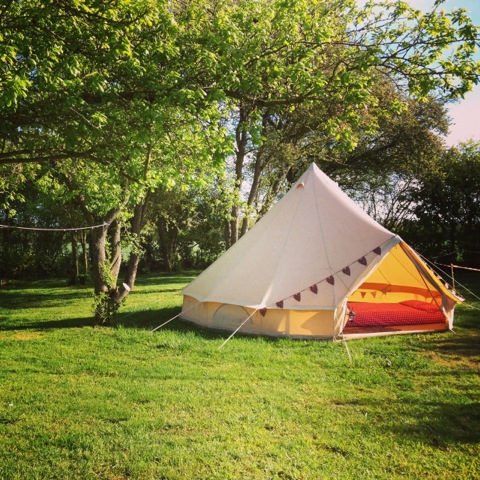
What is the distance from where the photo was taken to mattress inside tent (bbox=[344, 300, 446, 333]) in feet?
25.0

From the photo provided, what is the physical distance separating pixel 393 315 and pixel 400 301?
4.35ft

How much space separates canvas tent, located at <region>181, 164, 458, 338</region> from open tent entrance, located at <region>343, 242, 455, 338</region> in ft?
0.07

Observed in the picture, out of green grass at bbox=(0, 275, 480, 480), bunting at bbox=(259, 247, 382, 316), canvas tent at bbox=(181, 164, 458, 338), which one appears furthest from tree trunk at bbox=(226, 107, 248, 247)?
green grass at bbox=(0, 275, 480, 480)

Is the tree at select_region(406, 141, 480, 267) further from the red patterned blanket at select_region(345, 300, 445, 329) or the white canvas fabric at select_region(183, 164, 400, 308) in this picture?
the white canvas fabric at select_region(183, 164, 400, 308)

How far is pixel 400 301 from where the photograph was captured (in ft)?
31.2

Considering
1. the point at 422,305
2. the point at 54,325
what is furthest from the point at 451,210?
the point at 54,325

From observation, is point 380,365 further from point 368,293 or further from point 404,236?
point 404,236

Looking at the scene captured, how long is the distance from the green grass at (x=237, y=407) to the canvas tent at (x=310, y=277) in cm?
53

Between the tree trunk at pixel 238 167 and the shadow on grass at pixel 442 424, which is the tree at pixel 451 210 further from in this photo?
the shadow on grass at pixel 442 424

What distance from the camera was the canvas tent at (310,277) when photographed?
695cm

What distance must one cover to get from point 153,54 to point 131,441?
15.0 ft

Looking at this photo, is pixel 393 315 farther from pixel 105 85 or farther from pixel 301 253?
pixel 105 85

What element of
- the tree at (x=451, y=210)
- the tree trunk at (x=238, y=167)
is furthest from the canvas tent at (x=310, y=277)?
the tree at (x=451, y=210)

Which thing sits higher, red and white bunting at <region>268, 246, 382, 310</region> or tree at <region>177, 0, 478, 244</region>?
tree at <region>177, 0, 478, 244</region>
